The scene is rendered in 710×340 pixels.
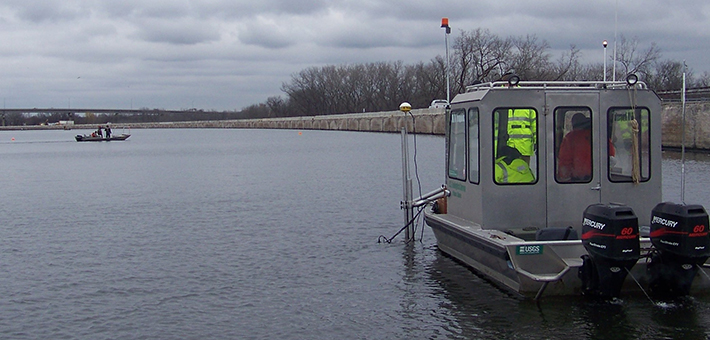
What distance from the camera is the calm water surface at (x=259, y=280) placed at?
9859 mm

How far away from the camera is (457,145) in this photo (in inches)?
489

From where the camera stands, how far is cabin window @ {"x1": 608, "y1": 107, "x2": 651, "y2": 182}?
36.3 feet

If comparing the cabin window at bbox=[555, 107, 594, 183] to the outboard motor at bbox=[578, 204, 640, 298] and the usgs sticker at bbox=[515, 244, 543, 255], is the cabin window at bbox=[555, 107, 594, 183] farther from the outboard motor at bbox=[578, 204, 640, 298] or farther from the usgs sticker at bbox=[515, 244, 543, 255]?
the outboard motor at bbox=[578, 204, 640, 298]

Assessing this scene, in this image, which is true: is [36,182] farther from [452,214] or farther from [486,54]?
[452,214]

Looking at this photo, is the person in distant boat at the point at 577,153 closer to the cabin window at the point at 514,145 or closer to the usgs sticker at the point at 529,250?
the cabin window at the point at 514,145

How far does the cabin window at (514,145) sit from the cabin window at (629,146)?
3.61ft

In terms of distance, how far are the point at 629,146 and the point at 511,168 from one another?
1672 millimetres

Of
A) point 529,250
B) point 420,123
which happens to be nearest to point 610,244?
point 529,250

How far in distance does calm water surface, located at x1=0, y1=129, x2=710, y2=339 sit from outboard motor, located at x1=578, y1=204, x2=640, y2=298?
58 cm

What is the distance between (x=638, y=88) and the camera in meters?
11.2

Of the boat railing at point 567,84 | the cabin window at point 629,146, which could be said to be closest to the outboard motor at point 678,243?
the cabin window at point 629,146

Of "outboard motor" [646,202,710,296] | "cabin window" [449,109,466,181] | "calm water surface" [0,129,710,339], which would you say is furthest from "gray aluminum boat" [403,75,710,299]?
"calm water surface" [0,129,710,339]

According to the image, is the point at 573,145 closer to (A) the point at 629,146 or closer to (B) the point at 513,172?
(A) the point at 629,146

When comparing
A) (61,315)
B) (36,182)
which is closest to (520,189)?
(61,315)
